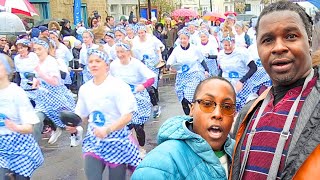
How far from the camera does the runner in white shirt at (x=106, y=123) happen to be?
4625 mm

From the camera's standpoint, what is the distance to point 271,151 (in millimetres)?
1719

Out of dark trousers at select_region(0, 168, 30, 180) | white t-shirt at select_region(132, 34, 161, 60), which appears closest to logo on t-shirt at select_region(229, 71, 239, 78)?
white t-shirt at select_region(132, 34, 161, 60)

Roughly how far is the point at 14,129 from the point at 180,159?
3.05m

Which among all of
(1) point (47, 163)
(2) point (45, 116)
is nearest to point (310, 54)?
(1) point (47, 163)

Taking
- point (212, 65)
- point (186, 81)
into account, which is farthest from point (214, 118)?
point (212, 65)

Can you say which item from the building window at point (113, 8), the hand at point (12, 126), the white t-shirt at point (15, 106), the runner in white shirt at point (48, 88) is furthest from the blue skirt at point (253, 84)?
the building window at point (113, 8)

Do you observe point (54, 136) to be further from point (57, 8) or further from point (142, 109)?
point (57, 8)

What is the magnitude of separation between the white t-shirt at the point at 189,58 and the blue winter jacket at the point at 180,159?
6.99 metres

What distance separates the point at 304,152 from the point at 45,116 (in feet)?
22.4

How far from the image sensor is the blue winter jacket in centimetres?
193

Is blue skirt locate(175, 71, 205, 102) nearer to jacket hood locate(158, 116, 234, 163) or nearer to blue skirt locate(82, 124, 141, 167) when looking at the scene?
blue skirt locate(82, 124, 141, 167)

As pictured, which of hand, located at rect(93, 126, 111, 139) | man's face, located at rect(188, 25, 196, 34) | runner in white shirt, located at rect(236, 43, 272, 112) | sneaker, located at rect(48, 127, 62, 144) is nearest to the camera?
hand, located at rect(93, 126, 111, 139)

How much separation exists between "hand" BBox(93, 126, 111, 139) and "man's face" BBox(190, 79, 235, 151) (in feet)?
8.08

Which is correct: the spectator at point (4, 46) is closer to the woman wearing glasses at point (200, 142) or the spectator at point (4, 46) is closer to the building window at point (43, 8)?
the woman wearing glasses at point (200, 142)
